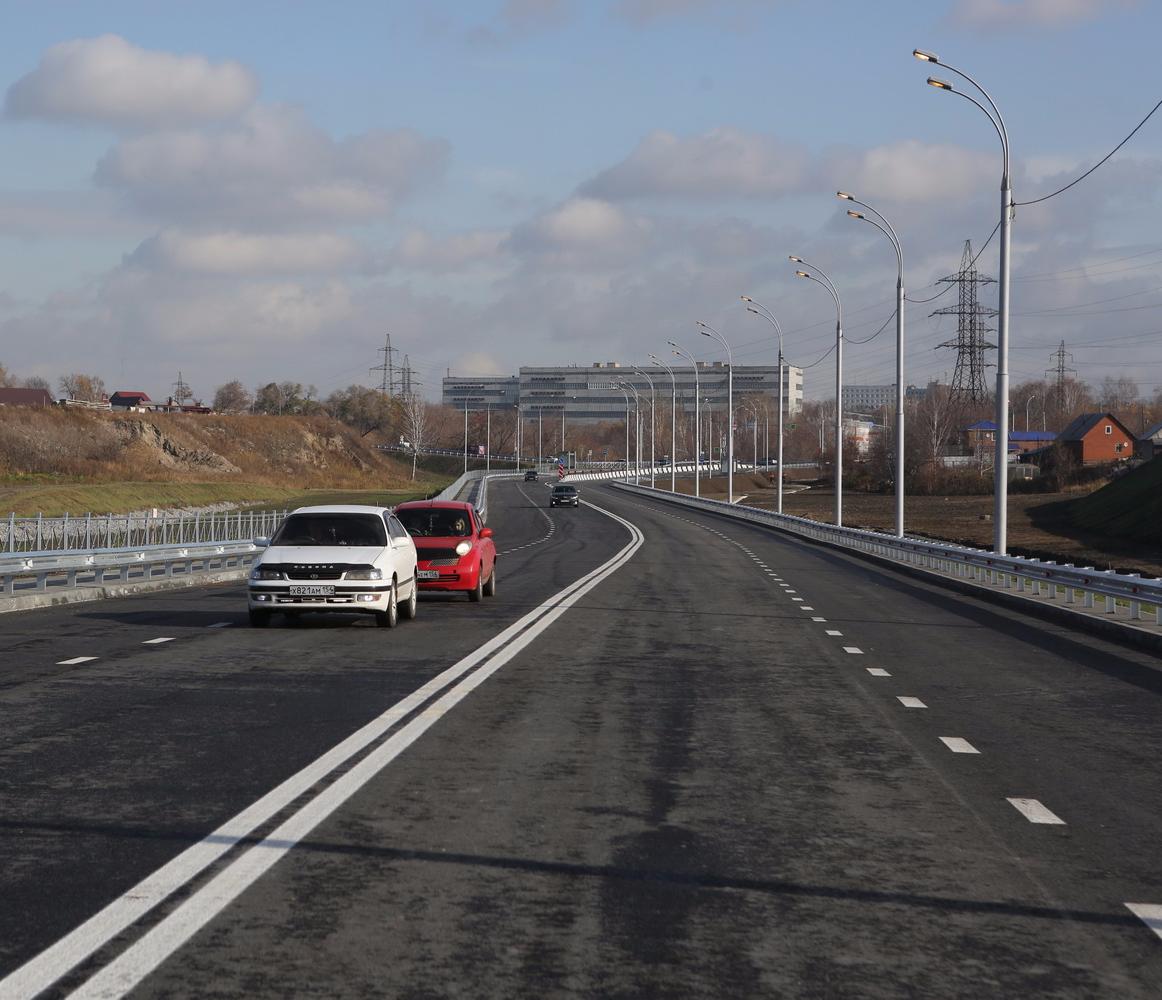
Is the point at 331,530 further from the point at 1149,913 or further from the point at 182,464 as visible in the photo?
the point at 182,464

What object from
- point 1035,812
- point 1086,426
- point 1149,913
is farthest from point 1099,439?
point 1149,913

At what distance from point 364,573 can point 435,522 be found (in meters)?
5.82

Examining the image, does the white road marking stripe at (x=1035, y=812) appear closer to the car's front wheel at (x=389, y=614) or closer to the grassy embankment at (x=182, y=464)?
the car's front wheel at (x=389, y=614)

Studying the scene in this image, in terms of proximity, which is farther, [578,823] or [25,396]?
[25,396]

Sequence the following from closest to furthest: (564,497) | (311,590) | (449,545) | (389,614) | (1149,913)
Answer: (1149,913) < (311,590) < (389,614) < (449,545) < (564,497)

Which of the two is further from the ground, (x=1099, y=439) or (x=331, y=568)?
(x=1099, y=439)

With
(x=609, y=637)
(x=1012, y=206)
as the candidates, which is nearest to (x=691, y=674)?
(x=609, y=637)

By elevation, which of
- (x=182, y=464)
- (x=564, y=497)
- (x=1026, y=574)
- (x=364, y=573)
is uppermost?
(x=182, y=464)

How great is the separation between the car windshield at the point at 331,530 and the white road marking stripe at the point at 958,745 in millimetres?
10739

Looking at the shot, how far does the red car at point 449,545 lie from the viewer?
24.3m

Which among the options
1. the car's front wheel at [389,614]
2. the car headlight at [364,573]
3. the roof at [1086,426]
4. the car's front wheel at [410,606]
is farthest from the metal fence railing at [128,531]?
the roof at [1086,426]

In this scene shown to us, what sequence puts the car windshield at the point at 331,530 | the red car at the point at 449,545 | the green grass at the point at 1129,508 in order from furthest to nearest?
the green grass at the point at 1129,508, the red car at the point at 449,545, the car windshield at the point at 331,530

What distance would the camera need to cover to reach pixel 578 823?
25.6 feet

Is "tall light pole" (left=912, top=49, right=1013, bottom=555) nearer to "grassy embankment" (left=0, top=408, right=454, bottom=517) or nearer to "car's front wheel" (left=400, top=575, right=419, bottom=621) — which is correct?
"car's front wheel" (left=400, top=575, right=419, bottom=621)
